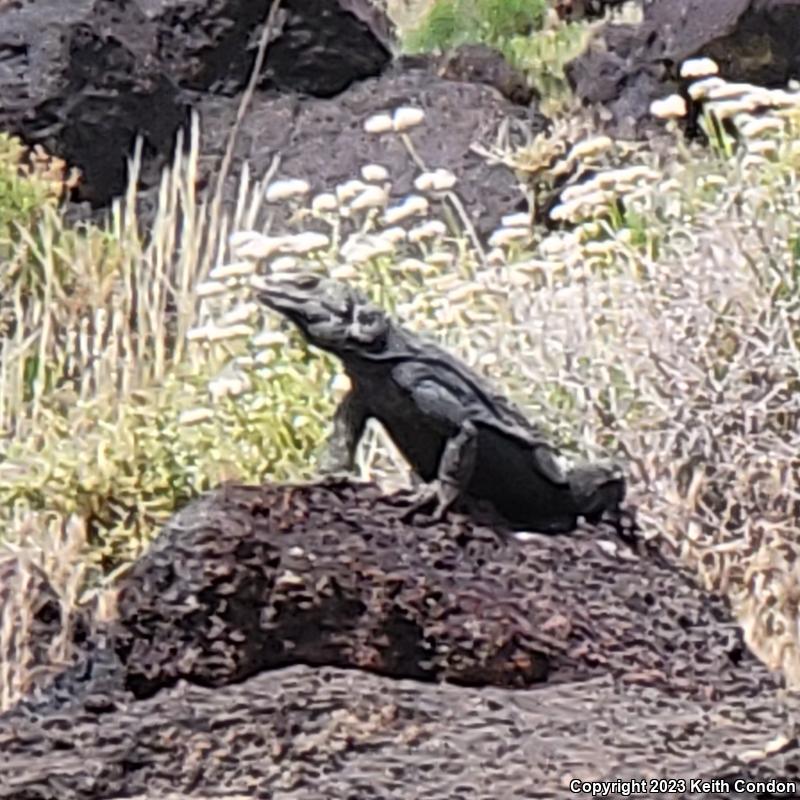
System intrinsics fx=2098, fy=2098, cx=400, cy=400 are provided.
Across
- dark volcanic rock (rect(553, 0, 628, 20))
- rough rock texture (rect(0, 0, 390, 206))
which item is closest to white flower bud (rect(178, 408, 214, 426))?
rough rock texture (rect(0, 0, 390, 206))

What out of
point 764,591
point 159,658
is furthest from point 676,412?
point 159,658

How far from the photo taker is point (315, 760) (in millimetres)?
2832

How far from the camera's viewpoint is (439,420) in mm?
3699

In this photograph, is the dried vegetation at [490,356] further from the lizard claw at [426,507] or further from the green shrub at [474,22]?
the green shrub at [474,22]

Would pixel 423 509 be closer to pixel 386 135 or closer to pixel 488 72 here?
pixel 386 135

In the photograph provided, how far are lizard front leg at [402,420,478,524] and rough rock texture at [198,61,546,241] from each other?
12.1 feet

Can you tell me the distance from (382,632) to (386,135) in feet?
14.9

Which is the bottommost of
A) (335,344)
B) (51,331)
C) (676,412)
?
(51,331)

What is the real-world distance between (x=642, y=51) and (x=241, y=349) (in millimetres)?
3292

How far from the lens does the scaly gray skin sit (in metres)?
3.66

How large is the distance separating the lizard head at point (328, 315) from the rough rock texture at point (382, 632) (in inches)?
10.1

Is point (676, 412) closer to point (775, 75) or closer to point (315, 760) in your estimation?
point (315, 760)

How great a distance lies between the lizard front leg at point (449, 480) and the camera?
3633 mm

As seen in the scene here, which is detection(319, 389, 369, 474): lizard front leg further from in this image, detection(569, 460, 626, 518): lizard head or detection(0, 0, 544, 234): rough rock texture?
detection(0, 0, 544, 234): rough rock texture
